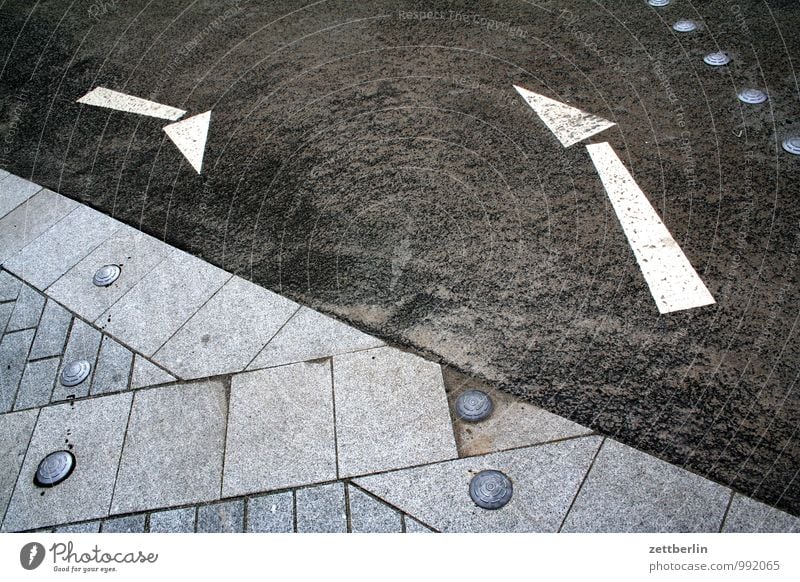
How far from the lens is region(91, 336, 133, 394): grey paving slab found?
4.61m

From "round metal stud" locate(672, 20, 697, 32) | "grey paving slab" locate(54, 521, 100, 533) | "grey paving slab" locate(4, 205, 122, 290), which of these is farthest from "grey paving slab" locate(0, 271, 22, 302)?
"round metal stud" locate(672, 20, 697, 32)

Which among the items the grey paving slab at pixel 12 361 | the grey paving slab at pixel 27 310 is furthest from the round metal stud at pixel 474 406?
the grey paving slab at pixel 27 310

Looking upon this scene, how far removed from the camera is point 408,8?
7996mm

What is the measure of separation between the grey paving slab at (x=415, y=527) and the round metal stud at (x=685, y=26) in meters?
5.84

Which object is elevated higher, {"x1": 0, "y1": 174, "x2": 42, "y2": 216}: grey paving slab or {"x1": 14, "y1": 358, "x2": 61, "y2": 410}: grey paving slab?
{"x1": 0, "y1": 174, "x2": 42, "y2": 216}: grey paving slab

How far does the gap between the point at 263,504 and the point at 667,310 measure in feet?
9.46

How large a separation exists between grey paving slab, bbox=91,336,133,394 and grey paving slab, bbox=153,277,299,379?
0.23 m

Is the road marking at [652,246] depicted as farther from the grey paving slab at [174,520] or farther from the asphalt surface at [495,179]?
the grey paving slab at [174,520]

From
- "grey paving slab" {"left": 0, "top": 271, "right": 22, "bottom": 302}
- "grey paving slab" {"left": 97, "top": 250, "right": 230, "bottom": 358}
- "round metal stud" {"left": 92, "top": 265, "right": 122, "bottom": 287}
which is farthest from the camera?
"grey paving slab" {"left": 0, "top": 271, "right": 22, "bottom": 302}

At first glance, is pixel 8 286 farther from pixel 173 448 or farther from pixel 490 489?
pixel 490 489

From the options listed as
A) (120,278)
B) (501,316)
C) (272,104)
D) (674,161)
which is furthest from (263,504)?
(272,104)

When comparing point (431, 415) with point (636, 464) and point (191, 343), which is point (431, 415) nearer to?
point (636, 464)

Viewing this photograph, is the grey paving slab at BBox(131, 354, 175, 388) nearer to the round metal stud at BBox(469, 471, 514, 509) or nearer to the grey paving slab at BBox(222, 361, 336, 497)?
the grey paving slab at BBox(222, 361, 336, 497)

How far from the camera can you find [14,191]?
6816 mm
